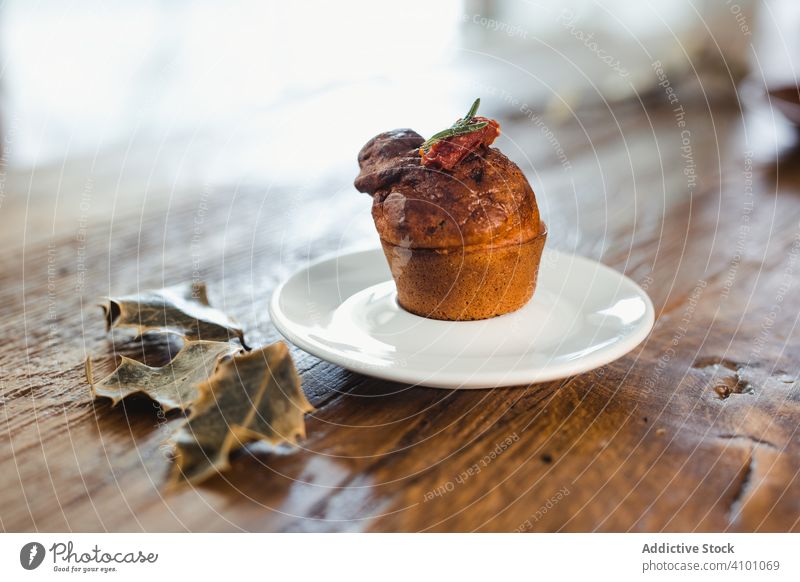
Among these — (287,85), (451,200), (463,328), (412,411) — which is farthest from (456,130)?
(287,85)

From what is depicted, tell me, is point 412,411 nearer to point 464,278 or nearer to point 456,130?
point 464,278

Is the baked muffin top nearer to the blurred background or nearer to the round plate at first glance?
the round plate

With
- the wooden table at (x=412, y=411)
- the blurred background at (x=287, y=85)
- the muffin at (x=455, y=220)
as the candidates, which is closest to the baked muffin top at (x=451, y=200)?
the muffin at (x=455, y=220)

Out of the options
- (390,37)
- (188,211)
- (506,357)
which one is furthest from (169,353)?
(390,37)

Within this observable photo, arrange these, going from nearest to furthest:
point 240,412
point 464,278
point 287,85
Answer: point 240,412
point 464,278
point 287,85

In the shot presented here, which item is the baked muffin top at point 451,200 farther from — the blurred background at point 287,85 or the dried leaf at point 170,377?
the blurred background at point 287,85

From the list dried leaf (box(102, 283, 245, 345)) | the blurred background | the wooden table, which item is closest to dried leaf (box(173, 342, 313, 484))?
the wooden table
